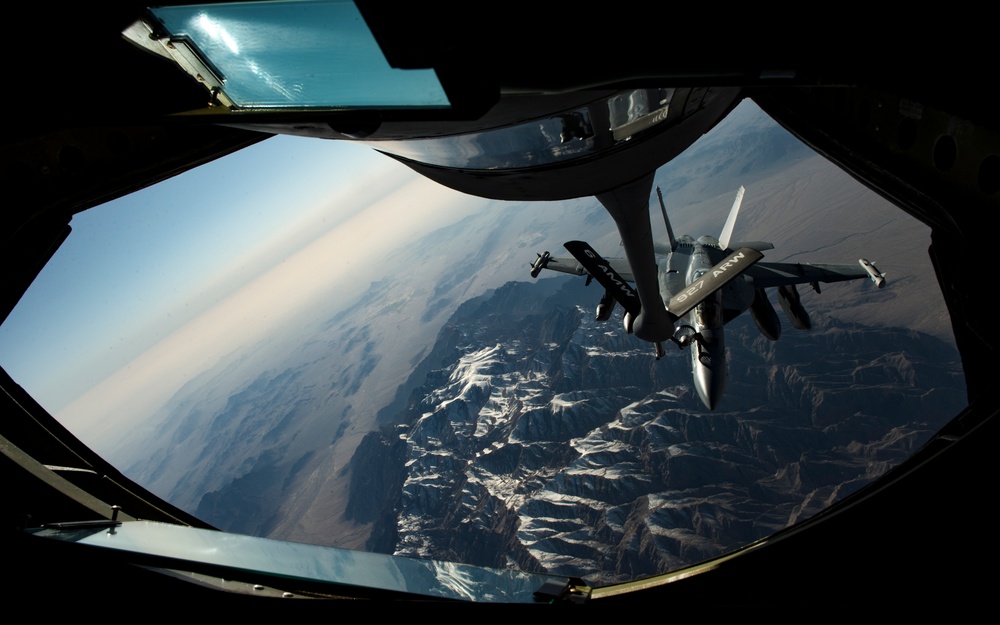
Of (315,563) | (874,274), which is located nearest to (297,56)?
(315,563)

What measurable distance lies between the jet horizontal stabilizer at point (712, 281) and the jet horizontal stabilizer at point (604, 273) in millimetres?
974

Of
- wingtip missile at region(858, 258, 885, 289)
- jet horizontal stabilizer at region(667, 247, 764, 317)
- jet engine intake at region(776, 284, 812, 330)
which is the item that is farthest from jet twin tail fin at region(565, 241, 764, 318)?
wingtip missile at region(858, 258, 885, 289)

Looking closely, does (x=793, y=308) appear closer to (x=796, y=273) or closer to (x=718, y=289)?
(x=796, y=273)

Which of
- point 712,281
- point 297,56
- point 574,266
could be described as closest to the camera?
point 297,56

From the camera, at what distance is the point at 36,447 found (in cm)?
226

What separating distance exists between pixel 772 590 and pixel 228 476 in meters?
134

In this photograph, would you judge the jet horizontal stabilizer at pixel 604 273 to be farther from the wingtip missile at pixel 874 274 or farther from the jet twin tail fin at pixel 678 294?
the wingtip missile at pixel 874 274

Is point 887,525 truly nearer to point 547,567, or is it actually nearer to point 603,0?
point 603,0

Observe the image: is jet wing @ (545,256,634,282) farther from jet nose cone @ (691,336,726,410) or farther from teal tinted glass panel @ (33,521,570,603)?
teal tinted glass panel @ (33,521,570,603)

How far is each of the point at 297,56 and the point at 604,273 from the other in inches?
276

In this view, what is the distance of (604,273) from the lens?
7.82 meters

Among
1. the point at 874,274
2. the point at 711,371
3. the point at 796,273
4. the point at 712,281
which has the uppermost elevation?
the point at 796,273

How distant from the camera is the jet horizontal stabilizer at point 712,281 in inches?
366

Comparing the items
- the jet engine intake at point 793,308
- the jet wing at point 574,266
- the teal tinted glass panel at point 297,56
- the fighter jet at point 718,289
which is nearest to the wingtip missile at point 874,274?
the fighter jet at point 718,289
